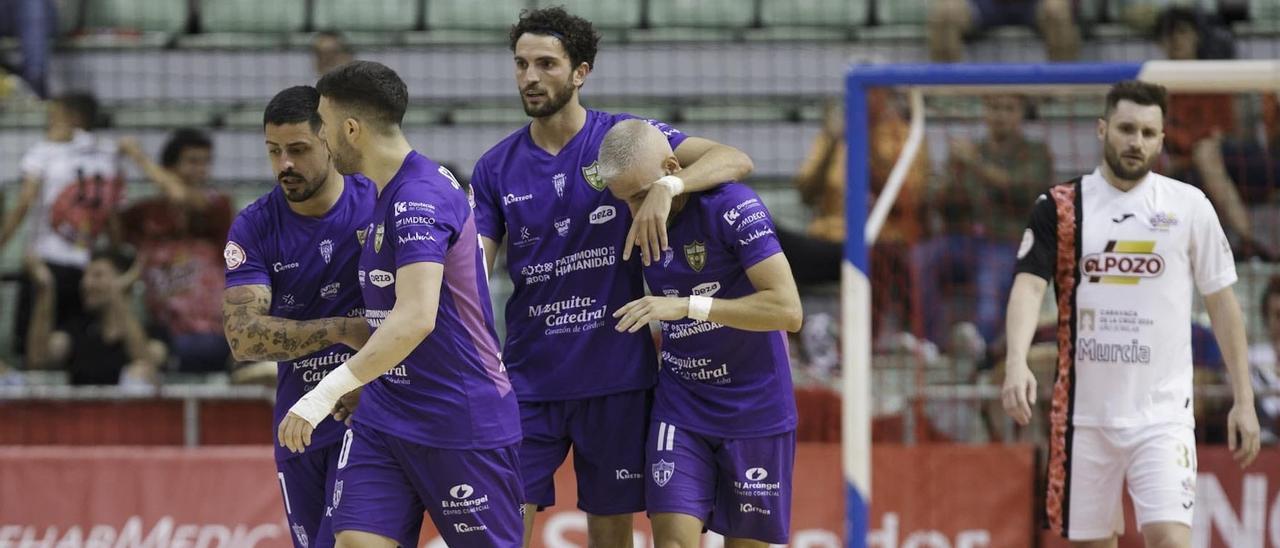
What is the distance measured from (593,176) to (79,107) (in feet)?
21.2

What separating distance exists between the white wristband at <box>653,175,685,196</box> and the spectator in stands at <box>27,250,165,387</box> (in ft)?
17.7

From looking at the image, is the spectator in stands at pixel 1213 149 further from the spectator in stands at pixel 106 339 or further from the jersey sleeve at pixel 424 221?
the spectator in stands at pixel 106 339

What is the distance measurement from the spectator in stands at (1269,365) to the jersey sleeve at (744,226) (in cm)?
436

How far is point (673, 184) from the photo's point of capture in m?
5.69

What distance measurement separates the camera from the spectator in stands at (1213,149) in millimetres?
9508

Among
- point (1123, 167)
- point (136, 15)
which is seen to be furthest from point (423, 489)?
point (136, 15)

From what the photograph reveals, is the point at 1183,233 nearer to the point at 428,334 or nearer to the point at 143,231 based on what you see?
the point at 428,334

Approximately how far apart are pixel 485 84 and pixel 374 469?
7808 mm

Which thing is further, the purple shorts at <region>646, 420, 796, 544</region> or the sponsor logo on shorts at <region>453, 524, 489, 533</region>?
the purple shorts at <region>646, 420, 796, 544</region>

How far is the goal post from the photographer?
25.0 ft

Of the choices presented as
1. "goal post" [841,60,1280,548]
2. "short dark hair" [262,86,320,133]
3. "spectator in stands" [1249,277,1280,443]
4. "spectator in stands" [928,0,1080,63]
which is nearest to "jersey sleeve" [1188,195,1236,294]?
"goal post" [841,60,1280,548]

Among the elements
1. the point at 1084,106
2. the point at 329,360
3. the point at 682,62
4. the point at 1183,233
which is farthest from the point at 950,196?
the point at 329,360

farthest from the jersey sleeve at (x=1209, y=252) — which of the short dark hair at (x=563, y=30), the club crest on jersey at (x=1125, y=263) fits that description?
the short dark hair at (x=563, y=30)

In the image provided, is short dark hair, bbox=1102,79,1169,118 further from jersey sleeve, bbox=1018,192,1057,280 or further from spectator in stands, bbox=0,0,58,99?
spectator in stands, bbox=0,0,58,99
